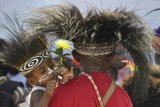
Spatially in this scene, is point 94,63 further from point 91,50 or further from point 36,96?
point 36,96

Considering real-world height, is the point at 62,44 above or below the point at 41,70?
above

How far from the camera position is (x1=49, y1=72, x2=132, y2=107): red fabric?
266 cm

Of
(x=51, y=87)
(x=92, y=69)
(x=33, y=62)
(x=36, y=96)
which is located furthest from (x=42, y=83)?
(x=92, y=69)

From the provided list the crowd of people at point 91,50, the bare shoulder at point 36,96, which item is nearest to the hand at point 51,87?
the crowd of people at point 91,50

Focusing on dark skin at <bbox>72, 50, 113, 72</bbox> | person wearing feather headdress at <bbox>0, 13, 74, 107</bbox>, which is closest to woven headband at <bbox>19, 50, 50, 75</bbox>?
person wearing feather headdress at <bbox>0, 13, 74, 107</bbox>

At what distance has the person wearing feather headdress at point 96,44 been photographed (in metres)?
2.69

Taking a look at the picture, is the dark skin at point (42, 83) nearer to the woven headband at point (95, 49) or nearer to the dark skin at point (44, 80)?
the dark skin at point (44, 80)

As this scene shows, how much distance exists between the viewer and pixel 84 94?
2.66 m

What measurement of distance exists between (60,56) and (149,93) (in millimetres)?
896

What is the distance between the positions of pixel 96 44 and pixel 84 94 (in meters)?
0.34

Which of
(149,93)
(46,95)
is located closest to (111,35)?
(46,95)

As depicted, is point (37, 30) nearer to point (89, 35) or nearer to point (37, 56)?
point (89, 35)

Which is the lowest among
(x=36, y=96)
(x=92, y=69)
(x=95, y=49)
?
(x=36, y=96)

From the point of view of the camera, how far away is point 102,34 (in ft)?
9.29
